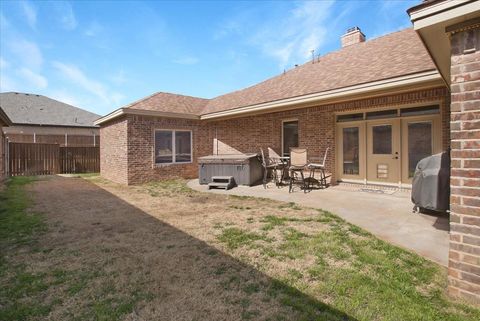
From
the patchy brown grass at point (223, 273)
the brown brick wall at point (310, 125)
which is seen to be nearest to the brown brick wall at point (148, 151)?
the brown brick wall at point (310, 125)

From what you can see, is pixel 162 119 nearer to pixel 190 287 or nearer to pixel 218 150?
pixel 218 150

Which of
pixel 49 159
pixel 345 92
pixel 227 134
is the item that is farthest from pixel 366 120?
pixel 49 159

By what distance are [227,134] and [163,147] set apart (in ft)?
9.90

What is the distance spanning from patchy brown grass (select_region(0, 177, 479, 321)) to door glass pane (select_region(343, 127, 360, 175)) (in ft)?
13.9

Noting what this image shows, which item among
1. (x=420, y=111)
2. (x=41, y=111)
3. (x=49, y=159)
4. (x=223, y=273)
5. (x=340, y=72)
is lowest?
(x=223, y=273)

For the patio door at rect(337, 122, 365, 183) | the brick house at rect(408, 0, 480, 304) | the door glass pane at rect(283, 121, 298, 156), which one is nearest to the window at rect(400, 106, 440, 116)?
the patio door at rect(337, 122, 365, 183)

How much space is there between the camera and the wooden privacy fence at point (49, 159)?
1391cm

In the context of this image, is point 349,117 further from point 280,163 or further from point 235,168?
point 235,168

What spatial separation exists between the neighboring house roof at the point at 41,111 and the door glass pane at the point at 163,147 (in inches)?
573

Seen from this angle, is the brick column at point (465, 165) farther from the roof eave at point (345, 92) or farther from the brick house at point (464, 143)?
the roof eave at point (345, 92)

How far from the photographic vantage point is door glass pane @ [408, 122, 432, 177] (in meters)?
6.97

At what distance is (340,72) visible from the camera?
8766 mm

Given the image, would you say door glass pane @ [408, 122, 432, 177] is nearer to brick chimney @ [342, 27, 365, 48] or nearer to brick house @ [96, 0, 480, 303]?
brick house @ [96, 0, 480, 303]

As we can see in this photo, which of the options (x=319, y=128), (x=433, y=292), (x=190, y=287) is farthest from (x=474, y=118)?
(x=319, y=128)
